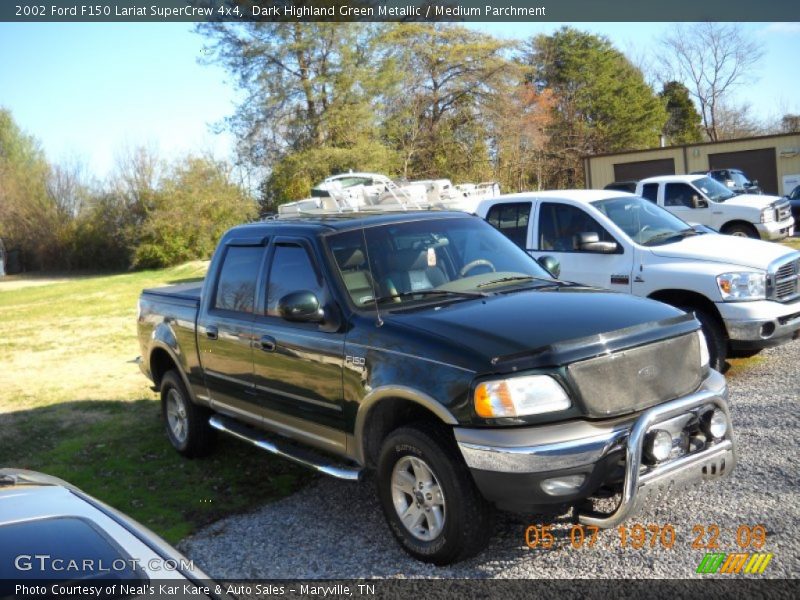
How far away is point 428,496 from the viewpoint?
13.6ft

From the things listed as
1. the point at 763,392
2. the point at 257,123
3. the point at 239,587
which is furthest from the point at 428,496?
the point at 257,123

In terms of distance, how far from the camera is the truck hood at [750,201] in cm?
1681

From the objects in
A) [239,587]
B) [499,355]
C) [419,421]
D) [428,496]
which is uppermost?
[499,355]

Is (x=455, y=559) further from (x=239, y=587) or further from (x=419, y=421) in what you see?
(x=239, y=587)

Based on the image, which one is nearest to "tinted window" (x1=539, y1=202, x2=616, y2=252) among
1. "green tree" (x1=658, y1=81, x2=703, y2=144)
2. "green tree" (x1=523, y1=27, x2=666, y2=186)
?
"green tree" (x1=523, y1=27, x2=666, y2=186)

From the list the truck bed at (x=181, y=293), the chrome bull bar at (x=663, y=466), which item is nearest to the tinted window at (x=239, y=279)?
the truck bed at (x=181, y=293)

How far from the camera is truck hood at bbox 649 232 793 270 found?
24.9 ft

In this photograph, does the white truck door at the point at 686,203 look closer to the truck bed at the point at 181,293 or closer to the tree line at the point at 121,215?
the truck bed at the point at 181,293

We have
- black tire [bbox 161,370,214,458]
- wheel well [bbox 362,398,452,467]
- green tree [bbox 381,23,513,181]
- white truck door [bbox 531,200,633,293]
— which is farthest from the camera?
green tree [bbox 381,23,513,181]

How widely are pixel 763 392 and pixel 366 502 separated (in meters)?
4.02

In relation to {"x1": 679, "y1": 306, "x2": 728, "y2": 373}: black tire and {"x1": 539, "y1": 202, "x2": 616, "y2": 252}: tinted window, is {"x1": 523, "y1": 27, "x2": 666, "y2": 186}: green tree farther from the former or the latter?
{"x1": 679, "y1": 306, "x2": 728, "y2": 373}: black tire

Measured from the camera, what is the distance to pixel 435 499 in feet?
13.5

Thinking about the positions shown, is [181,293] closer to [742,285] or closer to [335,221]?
[335,221]
